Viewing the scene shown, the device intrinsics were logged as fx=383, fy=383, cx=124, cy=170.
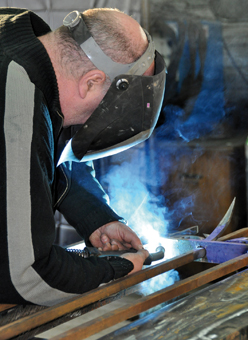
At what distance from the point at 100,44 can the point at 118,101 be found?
178 mm

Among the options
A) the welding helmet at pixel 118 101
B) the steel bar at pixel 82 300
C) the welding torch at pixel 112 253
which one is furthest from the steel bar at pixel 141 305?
the welding helmet at pixel 118 101

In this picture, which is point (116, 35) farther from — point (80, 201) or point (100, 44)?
point (80, 201)

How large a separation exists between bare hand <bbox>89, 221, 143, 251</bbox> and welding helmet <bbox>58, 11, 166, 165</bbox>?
1.20 feet

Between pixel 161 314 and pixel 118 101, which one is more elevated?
pixel 118 101

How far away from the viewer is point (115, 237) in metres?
1.52

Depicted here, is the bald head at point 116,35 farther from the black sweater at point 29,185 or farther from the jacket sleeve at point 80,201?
the jacket sleeve at point 80,201

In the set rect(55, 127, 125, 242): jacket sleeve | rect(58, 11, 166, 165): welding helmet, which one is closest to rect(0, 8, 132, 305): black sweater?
rect(58, 11, 166, 165): welding helmet

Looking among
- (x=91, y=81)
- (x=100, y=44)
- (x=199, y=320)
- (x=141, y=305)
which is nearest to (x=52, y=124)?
(x=91, y=81)

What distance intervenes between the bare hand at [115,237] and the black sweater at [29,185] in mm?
299

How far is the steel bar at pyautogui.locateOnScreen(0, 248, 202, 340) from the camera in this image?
872 millimetres

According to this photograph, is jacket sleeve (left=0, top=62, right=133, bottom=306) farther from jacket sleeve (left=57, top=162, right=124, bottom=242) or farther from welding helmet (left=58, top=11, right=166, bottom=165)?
jacket sleeve (left=57, top=162, right=124, bottom=242)

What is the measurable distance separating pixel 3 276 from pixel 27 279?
6cm

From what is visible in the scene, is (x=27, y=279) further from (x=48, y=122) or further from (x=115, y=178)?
(x=115, y=178)

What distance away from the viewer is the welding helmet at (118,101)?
3.79 ft
